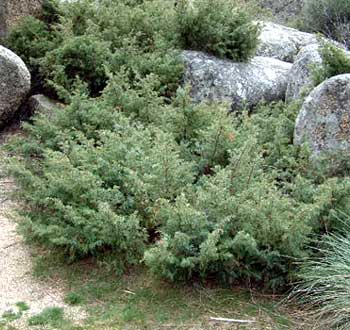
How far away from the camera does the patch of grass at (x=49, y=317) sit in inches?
153

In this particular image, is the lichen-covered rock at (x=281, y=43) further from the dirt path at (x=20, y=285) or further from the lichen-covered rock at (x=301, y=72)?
the dirt path at (x=20, y=285)

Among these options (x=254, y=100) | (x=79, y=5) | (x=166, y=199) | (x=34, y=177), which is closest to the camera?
(x=166, y=199)

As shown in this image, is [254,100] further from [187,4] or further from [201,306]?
[201,306]

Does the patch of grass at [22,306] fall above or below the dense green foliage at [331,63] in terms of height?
below

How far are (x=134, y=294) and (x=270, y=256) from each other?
96cm

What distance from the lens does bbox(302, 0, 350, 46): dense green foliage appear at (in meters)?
11.4

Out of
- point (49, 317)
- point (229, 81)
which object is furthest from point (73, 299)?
point (229, 81)

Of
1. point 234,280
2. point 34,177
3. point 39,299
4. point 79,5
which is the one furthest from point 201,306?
point 79,5

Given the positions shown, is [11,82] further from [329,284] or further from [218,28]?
[329,284]

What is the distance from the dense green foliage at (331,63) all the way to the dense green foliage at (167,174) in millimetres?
399

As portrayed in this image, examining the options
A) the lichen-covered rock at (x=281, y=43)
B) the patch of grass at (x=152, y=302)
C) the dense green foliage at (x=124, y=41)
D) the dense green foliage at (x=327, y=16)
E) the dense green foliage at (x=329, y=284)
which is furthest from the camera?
the dense green foliage at (x=327, y=16)

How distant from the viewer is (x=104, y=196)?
15.3ft

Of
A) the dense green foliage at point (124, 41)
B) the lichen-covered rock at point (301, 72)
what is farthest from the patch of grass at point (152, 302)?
the lichen-covered rock at point (301, 72)

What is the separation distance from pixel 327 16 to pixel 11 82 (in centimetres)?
716
